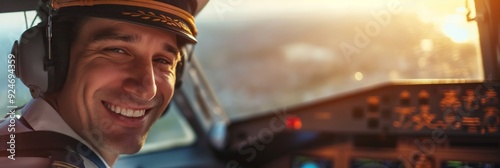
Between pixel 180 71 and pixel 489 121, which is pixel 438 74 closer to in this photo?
pixel 489 121

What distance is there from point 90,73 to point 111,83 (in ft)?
0.16

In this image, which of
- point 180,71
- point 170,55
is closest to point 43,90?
point 170,55

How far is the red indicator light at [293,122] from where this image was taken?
2.23 meters

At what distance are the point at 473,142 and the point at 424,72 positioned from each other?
0.31 meters

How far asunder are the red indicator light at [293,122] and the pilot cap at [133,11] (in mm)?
1196

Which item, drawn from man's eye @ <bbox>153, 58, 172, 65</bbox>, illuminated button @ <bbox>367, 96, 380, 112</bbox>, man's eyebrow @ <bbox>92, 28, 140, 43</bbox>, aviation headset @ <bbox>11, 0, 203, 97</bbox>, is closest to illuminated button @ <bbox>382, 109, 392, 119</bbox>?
illuminated button @ <bbox>367, 96, 380, 112</bbox>

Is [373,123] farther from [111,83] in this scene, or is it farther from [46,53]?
[46,53]

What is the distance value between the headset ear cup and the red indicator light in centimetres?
133

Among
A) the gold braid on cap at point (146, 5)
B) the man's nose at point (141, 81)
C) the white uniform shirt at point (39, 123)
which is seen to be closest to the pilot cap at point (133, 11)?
the gold braid on cap at point (146, 5)

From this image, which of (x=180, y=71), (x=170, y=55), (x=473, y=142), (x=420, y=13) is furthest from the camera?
(x=473, y=142)

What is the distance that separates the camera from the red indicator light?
223 cm

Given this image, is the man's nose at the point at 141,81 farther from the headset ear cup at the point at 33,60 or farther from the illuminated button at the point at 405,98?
the illuminated button at the point at 405,98

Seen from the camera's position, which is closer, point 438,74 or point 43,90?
point 43,90

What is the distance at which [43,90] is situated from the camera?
1073 mm
